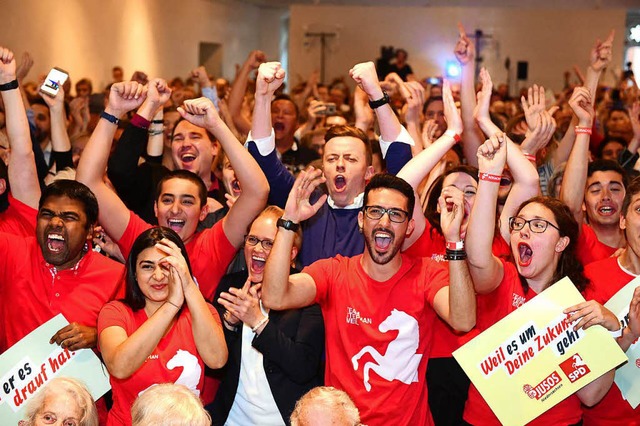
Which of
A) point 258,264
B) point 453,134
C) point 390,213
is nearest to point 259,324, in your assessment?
point 258,264

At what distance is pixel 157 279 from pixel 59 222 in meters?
0.53

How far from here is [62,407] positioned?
330cm

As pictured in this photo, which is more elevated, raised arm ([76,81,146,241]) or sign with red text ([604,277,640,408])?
raised arm ([76,81,146,241])

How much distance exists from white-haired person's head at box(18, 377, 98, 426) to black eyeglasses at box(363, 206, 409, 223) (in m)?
1.23

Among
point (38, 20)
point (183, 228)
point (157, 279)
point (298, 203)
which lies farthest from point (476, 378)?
point (38, 20)

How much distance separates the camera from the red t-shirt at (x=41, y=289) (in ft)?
13.0

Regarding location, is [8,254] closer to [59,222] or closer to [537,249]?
[59,222]

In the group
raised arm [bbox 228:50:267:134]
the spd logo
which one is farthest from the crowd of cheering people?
raised arm [bbox 228:50:267:134]

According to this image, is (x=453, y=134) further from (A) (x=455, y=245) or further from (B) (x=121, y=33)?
(B) (x=121, y=33)

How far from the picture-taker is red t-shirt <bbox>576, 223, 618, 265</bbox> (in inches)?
175

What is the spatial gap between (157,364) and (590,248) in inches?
82.4

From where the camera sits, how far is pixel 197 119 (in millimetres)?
4262

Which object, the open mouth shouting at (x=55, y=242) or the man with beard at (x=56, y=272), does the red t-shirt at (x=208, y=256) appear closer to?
the man with beard at (x=56, y=272)

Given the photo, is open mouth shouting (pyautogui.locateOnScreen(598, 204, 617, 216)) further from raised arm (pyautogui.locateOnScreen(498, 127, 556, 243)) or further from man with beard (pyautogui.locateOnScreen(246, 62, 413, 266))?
man with beard (pyautogui.locateOnScreen(246, 62, 413, 266))
